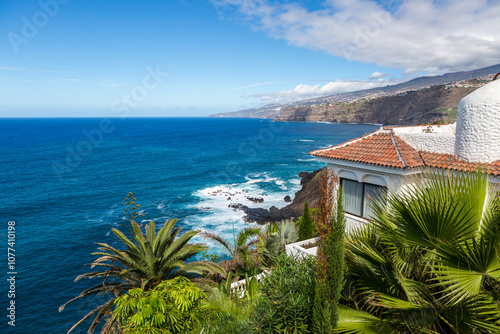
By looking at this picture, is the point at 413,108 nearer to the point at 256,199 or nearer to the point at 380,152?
the point at 256,199

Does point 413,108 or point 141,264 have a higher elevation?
point 141,264

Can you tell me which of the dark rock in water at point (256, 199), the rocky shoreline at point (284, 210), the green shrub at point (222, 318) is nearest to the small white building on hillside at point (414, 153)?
the green shrub at point (222, 318)

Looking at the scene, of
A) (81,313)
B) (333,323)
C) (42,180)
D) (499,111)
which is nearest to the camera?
(333,323)

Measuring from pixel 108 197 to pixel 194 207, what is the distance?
1354cm

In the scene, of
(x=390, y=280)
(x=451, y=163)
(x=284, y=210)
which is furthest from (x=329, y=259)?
(x=284, y=210)

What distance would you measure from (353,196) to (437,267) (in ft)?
23.7

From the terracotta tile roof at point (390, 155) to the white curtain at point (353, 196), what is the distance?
42.5 inches

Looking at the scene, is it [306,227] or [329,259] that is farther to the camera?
[306,227]

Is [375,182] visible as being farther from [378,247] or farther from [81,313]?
[81,313]

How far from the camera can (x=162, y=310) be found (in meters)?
6.39

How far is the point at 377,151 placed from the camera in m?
10.9

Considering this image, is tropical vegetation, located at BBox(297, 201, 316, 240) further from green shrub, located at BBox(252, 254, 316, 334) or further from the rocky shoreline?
the rocky shoreline

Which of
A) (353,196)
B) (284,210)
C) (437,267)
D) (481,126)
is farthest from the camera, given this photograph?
(284,210)

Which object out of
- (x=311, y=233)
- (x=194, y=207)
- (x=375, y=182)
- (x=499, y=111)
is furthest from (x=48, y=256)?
(x=499, y=111)
